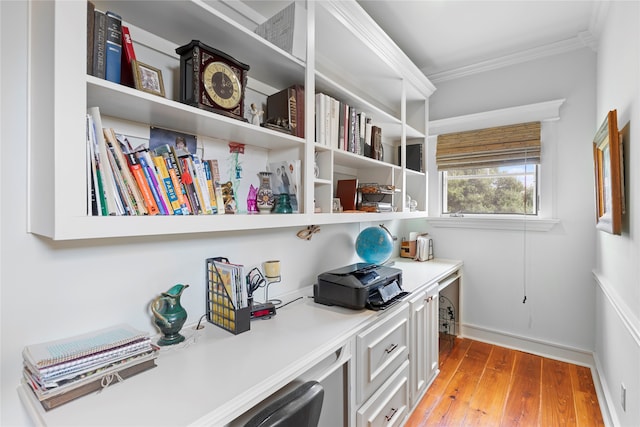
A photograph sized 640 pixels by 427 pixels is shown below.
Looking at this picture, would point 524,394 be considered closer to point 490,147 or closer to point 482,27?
point 490,147

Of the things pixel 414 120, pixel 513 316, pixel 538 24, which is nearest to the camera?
pixel 538 24

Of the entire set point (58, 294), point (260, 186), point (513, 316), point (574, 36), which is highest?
point (574, 36)

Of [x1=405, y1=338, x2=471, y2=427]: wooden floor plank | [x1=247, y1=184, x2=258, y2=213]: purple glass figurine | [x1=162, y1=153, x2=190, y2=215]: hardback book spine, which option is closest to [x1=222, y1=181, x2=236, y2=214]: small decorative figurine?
[x1=247, y1=184, x2=258, y2=213]: purple glass figurine

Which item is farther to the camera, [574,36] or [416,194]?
[416,194]

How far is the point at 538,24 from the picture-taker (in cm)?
226

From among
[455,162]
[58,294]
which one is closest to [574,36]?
[455,162]

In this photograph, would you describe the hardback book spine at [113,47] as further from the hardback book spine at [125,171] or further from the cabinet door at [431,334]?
the cabinet door at [431,334]

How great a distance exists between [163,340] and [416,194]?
2566 millimetres

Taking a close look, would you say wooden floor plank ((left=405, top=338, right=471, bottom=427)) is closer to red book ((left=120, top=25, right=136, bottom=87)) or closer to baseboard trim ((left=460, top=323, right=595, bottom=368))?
baseboard trim ((left=460, top=323, right=595, bottom=368))

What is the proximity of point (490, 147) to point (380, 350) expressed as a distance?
2141 millimetres

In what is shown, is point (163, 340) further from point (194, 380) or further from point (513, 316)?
point (513, 316)

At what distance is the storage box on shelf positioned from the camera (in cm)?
78

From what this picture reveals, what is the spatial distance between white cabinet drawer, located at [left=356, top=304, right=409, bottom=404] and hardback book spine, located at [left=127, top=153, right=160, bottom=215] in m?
0.97

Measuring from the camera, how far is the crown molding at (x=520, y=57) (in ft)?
7.88
